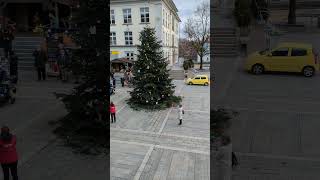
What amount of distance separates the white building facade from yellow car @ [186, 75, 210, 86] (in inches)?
10.1

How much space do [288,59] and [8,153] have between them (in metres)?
2.89

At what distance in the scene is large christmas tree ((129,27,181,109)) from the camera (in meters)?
3.19

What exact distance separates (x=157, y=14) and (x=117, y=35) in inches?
17.4

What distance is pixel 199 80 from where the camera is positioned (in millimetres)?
3111

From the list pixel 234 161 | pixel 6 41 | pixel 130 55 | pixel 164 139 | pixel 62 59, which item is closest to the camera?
pixel 130 55

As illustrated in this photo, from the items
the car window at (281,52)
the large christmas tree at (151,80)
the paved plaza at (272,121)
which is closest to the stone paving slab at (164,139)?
the large christmas tree at (151,80)

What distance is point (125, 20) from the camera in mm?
3209

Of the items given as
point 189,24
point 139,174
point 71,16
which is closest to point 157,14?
point 189,24

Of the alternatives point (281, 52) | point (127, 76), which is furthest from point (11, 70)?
point (281, 52)

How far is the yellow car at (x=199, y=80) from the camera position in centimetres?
306

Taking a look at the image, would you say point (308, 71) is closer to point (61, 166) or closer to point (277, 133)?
point (277, 133)

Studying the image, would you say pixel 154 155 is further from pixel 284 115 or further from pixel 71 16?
pixel 71 16

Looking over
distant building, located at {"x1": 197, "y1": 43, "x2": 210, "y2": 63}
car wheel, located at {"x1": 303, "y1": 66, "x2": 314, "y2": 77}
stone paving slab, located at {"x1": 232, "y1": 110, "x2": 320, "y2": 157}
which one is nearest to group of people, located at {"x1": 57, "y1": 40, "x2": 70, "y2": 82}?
distant building, located at {"x1": 197, "y1": 43, "x2": 210, "y2": 63}

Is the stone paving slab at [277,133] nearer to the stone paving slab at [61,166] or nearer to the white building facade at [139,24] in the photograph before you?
the white building facade at [139,24]
